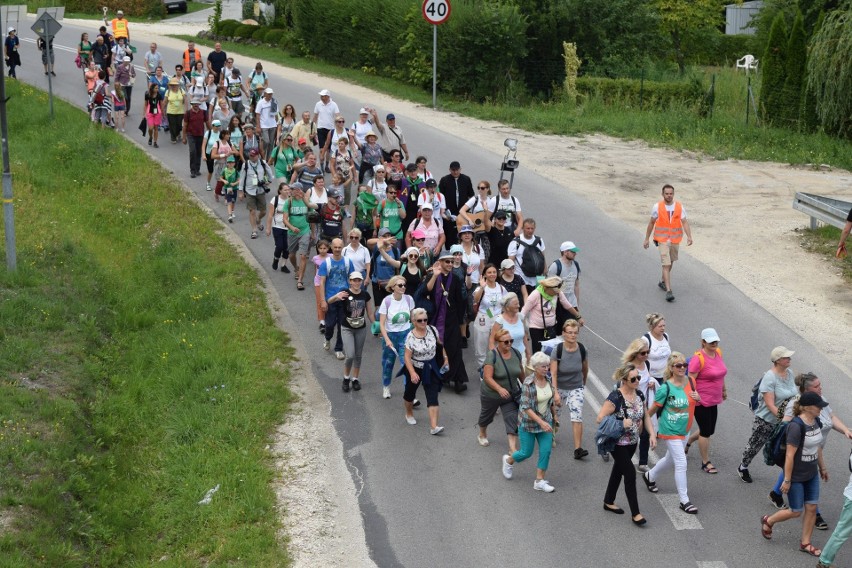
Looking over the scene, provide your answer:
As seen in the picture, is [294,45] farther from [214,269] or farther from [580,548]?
[580,548]

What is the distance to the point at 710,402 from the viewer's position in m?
10.4

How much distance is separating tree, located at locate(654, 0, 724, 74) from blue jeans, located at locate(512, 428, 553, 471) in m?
33.4

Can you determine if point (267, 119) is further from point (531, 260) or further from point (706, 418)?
point (706, 418)

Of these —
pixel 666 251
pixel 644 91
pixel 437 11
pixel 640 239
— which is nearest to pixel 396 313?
pixel 666 251

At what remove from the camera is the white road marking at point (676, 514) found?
9508 mm

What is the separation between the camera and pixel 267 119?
21.8 meters

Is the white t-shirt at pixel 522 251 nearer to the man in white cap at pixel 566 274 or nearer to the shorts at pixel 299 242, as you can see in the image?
the man in white cap at pixel 566 274

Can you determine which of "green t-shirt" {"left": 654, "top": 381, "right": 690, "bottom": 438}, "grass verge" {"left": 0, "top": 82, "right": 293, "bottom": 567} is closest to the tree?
"grass verge" {"left": 0, "top": 82, "right": 293, "bottom": 567}

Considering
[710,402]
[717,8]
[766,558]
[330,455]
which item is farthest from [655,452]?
[717,8]

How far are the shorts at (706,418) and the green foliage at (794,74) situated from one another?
1816 cm

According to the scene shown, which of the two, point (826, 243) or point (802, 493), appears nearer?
point (802, 493)

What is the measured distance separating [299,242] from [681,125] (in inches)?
564

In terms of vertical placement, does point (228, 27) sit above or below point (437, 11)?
above

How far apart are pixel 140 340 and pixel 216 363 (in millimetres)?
1988
